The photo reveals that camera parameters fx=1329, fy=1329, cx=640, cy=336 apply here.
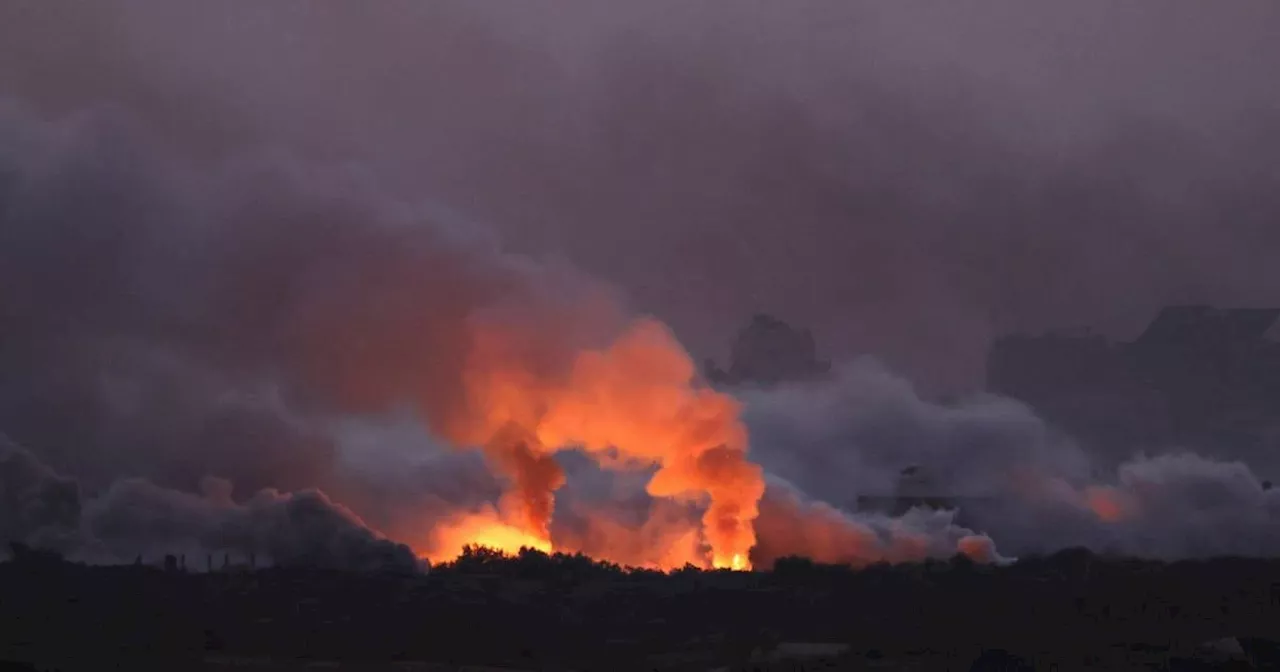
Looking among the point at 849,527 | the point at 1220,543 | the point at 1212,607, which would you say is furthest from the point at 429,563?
the point at 1220,543

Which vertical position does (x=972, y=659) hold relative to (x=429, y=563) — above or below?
below

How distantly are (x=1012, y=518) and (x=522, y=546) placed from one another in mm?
50161

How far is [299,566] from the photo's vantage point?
9588cm

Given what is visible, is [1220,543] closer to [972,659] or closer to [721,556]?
[721,556]

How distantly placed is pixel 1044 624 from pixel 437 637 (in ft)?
119

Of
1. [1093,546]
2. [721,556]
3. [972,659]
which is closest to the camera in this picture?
[972,659]

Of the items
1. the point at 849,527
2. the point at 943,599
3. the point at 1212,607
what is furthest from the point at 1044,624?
the point at 849,527

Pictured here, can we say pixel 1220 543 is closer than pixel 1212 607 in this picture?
No

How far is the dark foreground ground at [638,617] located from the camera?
2795 inches

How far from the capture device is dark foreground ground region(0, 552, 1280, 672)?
7100 centimetres

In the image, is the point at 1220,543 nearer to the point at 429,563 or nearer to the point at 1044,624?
the point at 1044,624

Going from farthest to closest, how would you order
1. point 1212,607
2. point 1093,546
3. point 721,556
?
point 1093,546 → point 721,556 → point 1212,607

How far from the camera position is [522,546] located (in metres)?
108

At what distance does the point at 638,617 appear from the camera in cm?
8431
